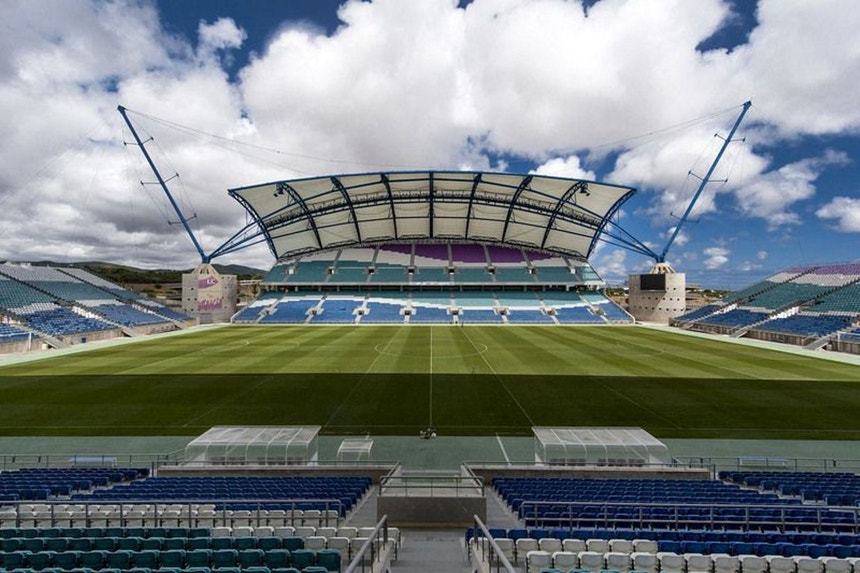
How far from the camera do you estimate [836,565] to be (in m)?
6.25

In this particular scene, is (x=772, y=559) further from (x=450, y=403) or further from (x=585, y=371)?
(x=585, y=371)

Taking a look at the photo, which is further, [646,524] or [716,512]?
[716,512]

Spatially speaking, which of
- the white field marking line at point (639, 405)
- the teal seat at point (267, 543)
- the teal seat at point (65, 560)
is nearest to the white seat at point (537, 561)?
the teal seat at point (267, 543)

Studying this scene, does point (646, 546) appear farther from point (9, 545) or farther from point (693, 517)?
point (9, 545)

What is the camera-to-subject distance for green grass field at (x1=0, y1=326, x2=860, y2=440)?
18.7 metres

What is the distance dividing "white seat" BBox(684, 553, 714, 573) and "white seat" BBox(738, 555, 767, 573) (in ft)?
1.46

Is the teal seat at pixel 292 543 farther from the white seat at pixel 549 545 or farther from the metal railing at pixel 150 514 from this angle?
the white seat at pixel 549 545

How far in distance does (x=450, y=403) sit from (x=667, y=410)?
10.1 m

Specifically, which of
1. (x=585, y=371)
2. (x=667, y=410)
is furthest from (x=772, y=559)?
(x=585, y=371)

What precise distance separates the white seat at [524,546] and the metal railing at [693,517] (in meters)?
1.28

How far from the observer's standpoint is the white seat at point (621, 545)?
717 cm

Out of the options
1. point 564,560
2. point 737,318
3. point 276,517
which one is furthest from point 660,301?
point 276,517

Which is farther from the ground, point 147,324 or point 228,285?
point 228,285

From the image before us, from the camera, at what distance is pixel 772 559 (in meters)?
6.44
